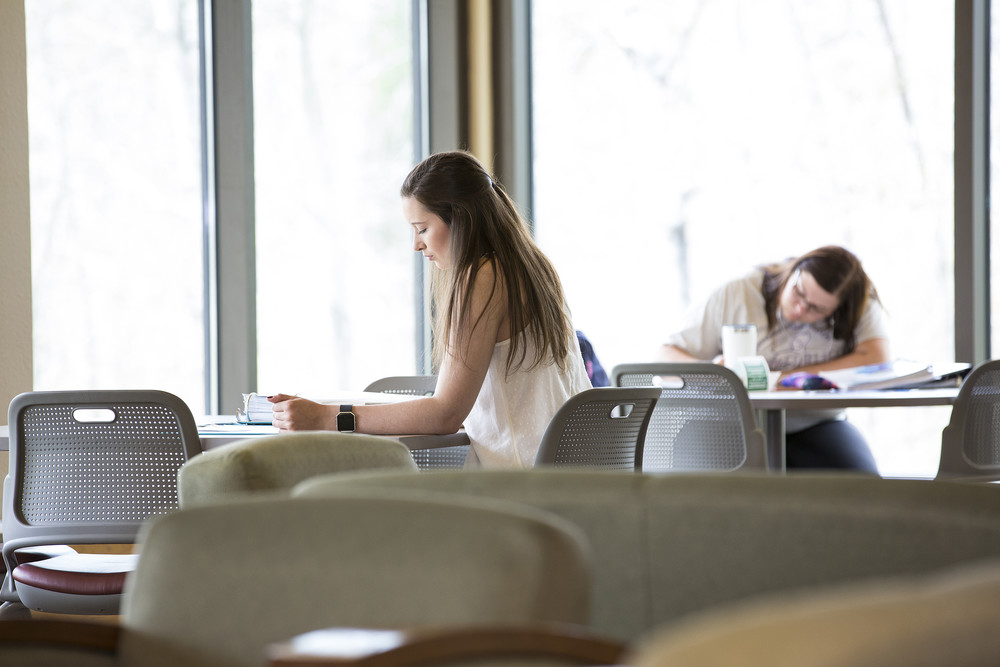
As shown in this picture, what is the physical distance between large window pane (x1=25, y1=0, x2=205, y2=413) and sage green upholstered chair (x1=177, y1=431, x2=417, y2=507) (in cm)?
261

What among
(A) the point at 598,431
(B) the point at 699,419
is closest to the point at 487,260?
(A) the point at 598,431

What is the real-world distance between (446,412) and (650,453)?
1.16 metres

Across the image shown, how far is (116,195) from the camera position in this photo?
4.04 metres

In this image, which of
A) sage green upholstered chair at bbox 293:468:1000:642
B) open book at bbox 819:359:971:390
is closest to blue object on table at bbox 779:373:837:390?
open book at bbox 819:359:971:390

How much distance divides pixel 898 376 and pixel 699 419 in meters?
0.55

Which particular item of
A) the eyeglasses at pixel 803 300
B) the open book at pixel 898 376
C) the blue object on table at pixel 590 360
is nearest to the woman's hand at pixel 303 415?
the blue object on table at pixel 590 360

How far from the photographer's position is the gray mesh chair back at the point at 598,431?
2.36 metres

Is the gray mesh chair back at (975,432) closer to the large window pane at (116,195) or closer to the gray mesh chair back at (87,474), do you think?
the gray mesh chair back at (87,474)

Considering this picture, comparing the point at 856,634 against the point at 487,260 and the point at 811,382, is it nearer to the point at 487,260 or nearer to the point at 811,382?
the point at 487,260

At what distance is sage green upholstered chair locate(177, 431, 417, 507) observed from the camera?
4.51 feet

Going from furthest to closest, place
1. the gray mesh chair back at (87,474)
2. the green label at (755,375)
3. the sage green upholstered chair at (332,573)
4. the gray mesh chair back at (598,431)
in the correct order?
the green label at (755,375), the gray mesh chair back at (598,431), the gray mesh chair back at (87,474), the sage green upholstered chair at (332,573)

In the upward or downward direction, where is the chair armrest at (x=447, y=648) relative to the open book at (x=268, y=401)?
downward

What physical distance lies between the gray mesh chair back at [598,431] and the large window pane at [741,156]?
2255mm

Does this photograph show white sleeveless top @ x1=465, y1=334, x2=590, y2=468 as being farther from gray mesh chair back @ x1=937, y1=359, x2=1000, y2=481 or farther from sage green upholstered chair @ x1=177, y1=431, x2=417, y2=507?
gray mesh chair back @ x1=937, y1=359, x2=1000, y2=481
